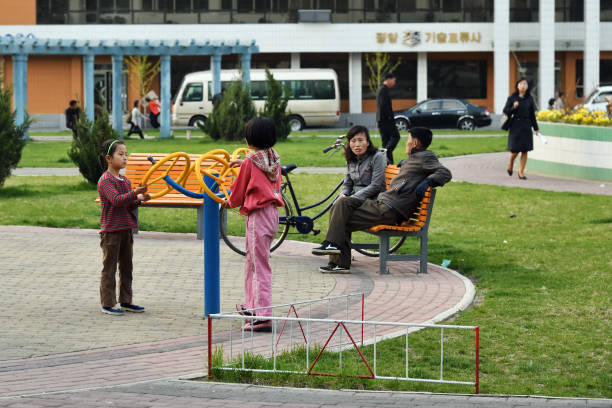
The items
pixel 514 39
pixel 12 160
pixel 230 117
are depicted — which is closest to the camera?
pixel 12 160

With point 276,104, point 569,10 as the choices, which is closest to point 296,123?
point 276,104

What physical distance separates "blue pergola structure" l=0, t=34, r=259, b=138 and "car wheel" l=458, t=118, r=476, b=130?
10793 millimetres

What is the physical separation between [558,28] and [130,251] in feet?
160

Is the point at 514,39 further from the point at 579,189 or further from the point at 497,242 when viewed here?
the point at 497,242

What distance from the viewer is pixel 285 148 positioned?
30.0 m

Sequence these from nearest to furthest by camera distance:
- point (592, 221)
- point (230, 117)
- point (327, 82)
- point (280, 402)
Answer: point (280, 402) → point (592, 221) → point (230, 117) → point (327, 82)

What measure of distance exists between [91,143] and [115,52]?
2195cm

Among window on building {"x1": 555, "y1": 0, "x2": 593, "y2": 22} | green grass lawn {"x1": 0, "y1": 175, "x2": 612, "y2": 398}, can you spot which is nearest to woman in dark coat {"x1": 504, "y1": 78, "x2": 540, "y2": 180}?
green grass lawn {"x1": 0, "y1": 175, "x2": 612, "y2": 398}

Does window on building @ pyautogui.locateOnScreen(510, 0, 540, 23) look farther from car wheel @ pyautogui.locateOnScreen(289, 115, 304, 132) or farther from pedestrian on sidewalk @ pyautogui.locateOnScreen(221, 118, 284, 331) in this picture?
pedestrian on sidewalk @ pyautogui.locateOnScreen(221, 118, 284, 331)

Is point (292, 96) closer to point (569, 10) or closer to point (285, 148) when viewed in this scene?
point (569, 10)

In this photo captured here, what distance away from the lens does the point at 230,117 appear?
1318 inches

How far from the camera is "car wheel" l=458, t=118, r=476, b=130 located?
45.9 m

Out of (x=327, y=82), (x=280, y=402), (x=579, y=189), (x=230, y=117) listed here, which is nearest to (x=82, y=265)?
(x=280, y=402)

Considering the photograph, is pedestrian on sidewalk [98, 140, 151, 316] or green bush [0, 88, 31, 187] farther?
green bush [0, 88, 31, 187]
